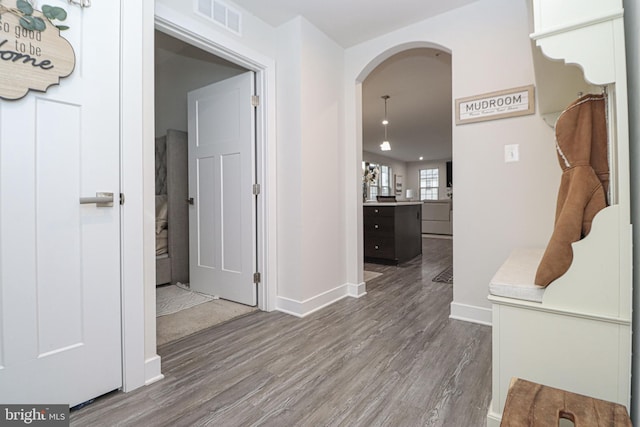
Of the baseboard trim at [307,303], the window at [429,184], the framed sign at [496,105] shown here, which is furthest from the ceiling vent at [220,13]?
the window at [429,184]

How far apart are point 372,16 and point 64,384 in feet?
9.83

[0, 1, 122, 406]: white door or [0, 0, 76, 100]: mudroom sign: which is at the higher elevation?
[0, 0, 76, 100]: mudroom sign

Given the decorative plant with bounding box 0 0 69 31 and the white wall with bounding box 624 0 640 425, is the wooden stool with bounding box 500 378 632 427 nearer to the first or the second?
the white wall with bounding box 624 0 640 425

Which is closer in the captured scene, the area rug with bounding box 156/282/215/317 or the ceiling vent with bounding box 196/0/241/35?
the ceiling vent with bounding box 196/0/241/35

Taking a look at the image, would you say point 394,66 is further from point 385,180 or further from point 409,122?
point 385,180

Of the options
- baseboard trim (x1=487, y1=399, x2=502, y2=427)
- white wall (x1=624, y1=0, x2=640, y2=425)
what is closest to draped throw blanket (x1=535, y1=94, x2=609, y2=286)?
white wall (x1=624, y1=0, x2=640, y2=425)

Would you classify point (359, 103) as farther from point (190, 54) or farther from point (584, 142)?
point (584, 142)

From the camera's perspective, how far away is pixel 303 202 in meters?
2.53

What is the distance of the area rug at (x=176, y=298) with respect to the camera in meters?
2.64

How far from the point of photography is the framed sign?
6.90ft

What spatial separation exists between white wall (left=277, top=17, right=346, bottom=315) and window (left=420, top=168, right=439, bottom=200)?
9.74 meters

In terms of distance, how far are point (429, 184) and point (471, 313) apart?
399 inches

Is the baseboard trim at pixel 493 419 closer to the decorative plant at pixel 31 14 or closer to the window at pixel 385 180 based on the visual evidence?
the decorative plant at pixel 31 14

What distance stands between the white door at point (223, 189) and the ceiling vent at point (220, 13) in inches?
15.0
